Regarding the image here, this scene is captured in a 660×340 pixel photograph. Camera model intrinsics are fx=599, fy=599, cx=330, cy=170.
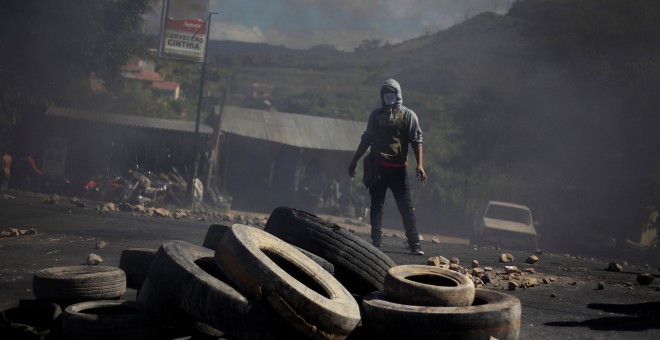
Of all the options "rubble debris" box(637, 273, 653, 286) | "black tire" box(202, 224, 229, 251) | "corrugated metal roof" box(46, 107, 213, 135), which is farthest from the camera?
"corrugated metal roof" box(46, 107, 213, 135)

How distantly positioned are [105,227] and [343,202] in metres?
15.1

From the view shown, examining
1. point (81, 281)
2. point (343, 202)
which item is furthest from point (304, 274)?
point (343, 202)

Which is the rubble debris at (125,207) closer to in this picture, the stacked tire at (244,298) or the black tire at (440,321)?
the stacked tire at (244,298)

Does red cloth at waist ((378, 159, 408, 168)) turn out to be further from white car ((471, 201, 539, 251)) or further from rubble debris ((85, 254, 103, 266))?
white car ((471, 201, 539, 251))

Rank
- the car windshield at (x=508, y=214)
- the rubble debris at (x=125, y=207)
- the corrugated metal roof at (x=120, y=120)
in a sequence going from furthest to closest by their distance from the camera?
the corrugated metal roof at (x=120, y=120) < the car windshield at (x=508, y=214) < the rubble debris at (x=125, y=207)

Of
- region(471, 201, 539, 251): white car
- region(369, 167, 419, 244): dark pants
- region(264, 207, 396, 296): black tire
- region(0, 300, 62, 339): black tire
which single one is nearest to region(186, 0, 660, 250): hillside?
region(471, 201, 539, 251): white car

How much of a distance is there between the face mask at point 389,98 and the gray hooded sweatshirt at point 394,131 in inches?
1.5

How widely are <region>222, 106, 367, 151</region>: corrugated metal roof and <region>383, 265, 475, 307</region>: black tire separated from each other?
2113 centimetres

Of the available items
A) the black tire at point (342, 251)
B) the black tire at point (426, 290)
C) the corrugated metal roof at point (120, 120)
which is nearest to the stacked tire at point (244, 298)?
the black tire at point (426, 290)

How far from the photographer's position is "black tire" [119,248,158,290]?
521 cm

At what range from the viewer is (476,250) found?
32.7 feet

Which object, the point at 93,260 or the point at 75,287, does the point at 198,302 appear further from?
the point at 93,260

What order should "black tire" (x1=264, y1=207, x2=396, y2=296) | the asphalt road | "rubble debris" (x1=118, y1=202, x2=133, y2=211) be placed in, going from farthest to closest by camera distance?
"rubble debris" (x1=118, y1=202, x2=133, y2=211) → the asphalt road → "black tire" (x1=264, y1=207, x2=396, y2=296)

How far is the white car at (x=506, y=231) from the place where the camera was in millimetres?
16828
